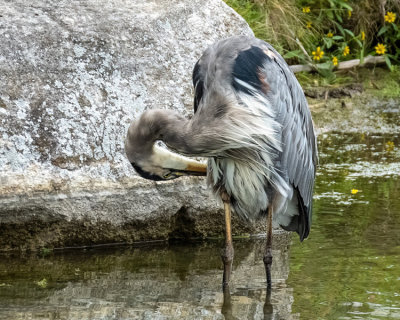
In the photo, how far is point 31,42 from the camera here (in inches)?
226

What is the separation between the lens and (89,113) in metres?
5.68

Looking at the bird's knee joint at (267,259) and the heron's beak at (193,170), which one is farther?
the bird's knee joint at (267,259)

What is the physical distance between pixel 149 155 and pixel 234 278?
1008 mm

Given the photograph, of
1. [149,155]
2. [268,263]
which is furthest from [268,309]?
[149,155]

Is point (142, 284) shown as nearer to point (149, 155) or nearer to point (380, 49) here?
point (149, 155)

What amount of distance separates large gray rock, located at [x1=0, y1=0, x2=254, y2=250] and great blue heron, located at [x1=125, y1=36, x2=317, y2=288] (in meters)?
0.62

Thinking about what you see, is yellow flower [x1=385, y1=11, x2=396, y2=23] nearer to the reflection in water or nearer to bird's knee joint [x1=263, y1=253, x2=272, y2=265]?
the reflection in water

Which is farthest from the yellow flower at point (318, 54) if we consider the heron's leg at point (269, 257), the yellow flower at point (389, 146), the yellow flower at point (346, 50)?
the heron's leg at point (269, 257)

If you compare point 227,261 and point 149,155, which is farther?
point 227,261

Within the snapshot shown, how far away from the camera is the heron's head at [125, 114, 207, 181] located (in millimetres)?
4734

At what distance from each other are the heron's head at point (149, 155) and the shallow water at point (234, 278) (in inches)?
27.5

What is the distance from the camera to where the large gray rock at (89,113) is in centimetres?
542

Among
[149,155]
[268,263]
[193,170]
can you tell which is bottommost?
[268,263]

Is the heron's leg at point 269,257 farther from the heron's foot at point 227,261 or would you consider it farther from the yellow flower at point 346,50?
the yellow flower at point 346,50
